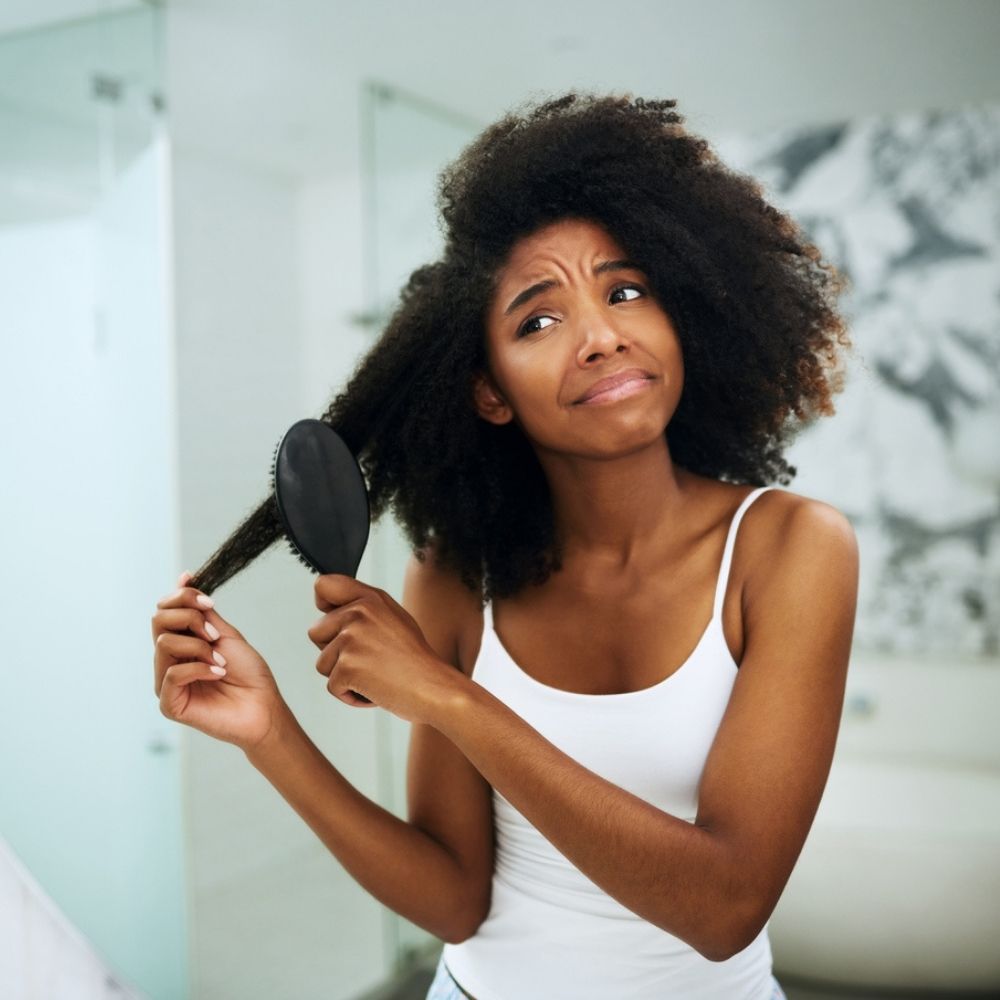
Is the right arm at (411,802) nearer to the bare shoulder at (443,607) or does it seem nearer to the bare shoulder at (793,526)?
the bare shoulder at (443,607)

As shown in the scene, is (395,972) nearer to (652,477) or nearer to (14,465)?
(14,465)

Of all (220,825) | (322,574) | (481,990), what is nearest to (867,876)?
(220,825)

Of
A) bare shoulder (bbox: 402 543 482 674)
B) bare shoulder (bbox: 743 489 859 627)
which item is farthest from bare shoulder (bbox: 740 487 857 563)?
bare shoulder (bbox: 402 543 482 674)

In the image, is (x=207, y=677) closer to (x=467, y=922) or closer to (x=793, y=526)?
(x=467, y=922)

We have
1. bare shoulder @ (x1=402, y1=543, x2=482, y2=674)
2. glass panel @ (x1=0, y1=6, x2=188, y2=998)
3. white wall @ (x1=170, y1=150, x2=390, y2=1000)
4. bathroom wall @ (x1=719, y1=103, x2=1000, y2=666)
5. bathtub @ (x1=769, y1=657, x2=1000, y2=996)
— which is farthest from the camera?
bathroom wall @ (x1=719, y1=103, x2=1000, y2=666)

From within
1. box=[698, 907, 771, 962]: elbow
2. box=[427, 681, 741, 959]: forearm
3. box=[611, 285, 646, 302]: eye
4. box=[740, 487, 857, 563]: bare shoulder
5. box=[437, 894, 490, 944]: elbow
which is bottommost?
box=[437, 894, 490, 944]: elbow

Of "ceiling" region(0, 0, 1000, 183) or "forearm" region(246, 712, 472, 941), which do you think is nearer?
"forearm" region(246, 712, 472, 941)

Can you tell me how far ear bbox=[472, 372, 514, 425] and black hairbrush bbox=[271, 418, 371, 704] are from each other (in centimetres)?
29

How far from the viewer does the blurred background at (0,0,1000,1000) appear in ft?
6.09

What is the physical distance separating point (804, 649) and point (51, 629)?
1.34m

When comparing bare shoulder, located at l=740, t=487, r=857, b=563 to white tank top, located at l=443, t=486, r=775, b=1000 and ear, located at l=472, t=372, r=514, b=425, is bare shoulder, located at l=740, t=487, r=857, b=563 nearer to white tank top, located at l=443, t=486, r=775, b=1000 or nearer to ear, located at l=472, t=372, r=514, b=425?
white tank top, located at l=443, t=486, r=775, b=1000

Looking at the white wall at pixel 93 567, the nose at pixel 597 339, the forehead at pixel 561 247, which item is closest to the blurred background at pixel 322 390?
the white wall at pixel 93 567

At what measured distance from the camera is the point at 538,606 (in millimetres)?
1210

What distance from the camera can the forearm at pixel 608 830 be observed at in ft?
2.75
